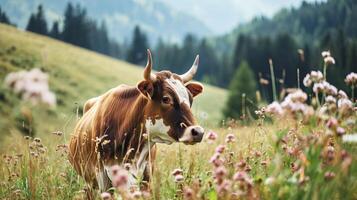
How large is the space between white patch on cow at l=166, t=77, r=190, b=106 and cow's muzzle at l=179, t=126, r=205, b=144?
A: 48 centimetres

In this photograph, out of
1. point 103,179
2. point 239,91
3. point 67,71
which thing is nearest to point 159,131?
point 103,179

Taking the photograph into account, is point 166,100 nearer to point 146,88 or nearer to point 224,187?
point 146,88

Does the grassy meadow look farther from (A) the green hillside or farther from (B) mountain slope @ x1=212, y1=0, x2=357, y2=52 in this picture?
(B) mountain slope @ x1=212, y1=0, x2=357, y2=52

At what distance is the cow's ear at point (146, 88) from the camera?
231 inches

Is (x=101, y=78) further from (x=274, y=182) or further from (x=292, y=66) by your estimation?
(x=274, y=182)

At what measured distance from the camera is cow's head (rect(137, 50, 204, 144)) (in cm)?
562

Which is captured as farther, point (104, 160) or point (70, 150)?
point (70, 150)

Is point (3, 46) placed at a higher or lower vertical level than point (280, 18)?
lower

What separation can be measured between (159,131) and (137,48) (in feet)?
352

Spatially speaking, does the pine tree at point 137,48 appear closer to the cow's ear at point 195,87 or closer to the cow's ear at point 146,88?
the cow's ear at point 195,87

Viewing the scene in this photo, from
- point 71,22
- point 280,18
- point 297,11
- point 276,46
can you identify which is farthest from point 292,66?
point 280,18

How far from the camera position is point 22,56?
56.2 m

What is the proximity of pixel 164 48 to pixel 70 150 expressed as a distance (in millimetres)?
127320

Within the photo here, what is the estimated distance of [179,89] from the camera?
586 cm
